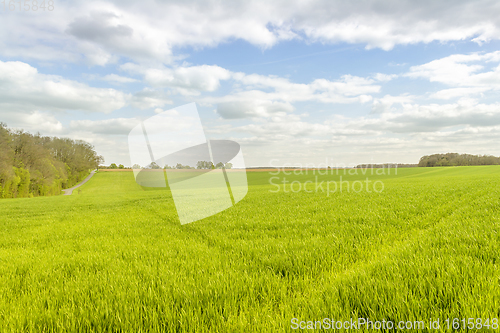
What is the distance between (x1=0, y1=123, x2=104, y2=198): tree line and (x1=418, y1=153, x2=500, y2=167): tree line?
14484 centimetres

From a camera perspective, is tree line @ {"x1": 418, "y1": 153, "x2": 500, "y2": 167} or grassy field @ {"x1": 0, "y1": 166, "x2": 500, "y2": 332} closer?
grassy field @ {"x1": 0, "y1": 166, "x2": 500, "y2": 332}

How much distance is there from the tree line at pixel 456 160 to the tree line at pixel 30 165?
14484 cm

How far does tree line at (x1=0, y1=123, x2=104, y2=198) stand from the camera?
5406 centimetres

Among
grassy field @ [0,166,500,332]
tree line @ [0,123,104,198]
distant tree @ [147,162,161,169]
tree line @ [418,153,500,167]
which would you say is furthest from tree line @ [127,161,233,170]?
tree line @ [418,153,500,167]

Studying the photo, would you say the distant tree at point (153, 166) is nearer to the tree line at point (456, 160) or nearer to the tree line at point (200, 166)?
the tree line at point (200, 166)

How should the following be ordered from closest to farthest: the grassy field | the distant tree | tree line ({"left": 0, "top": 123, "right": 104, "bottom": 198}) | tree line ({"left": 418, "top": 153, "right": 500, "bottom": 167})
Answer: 1. the grassy field
2. the distant tree
3. tree line ({"left": 0, "top": 123, "right": 104, "bottom": 198})
4. tree line ({"left": 418, "top": 153, "right": 500, "bottom": 167})

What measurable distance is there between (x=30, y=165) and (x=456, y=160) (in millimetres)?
161517

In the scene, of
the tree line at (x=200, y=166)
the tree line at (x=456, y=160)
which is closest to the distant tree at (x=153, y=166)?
the tree line at (x=200, y=166)

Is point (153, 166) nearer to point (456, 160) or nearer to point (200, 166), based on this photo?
point (200, 166)

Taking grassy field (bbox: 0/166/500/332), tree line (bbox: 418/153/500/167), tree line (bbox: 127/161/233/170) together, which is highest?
tree line (bbox: 418/153/500/167)

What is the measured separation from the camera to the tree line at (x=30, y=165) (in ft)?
177

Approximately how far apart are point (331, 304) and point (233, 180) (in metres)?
8.14

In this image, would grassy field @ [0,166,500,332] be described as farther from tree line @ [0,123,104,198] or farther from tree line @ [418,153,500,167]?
tree line @ [418,153,500,167]

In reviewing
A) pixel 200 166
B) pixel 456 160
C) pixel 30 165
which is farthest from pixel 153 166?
pixel 456 160
